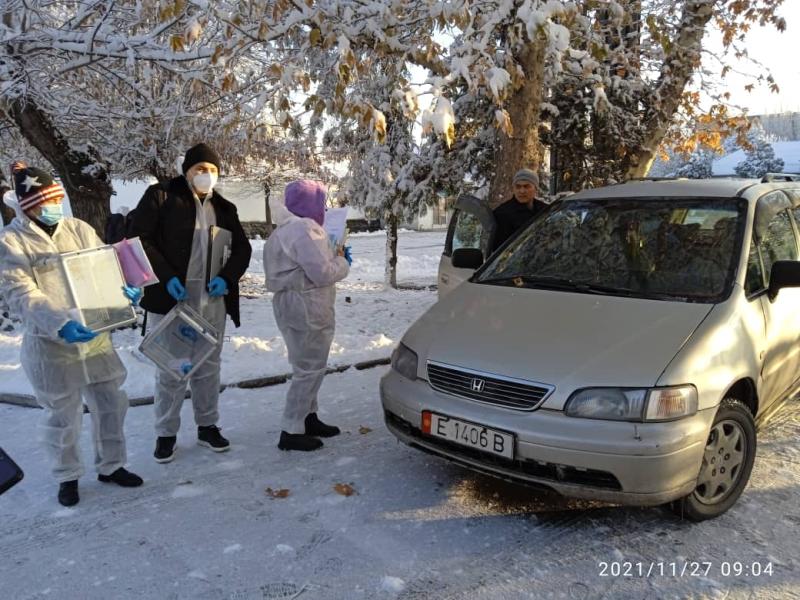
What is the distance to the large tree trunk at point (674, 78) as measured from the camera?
879cm

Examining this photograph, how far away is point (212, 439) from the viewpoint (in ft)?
14.2

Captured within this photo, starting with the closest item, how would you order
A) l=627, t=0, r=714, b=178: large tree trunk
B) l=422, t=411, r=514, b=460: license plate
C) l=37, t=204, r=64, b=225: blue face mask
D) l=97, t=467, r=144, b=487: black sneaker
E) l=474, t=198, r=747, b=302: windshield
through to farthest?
l=422, t=411, r=514, b=460: license plate < l=37, t=204, r=64, b=225: blue face mask < l=474, t=198, r=747, b=302: windshield < l=97, t=467, r=144, b=487: black sneaker < l=627, t=0, r=714, b=178: large tree trunk

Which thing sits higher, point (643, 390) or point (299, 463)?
point (643, 390)

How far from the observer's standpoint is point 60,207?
11.4 ft

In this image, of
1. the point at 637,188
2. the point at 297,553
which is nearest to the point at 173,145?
the point at 637,188

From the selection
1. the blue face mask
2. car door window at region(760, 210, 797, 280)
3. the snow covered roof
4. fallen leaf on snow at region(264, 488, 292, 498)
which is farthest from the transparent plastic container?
the snow covered roof

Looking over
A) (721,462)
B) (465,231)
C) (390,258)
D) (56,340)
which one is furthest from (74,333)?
(390,258)

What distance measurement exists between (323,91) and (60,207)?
735cm

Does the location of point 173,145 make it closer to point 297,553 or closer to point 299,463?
point 299,463

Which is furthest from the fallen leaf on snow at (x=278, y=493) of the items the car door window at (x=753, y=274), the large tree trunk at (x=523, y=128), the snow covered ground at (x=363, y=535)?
the large tree trunk at (x=523, y=128)

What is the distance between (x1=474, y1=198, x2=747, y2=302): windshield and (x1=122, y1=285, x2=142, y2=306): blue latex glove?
2.18 m

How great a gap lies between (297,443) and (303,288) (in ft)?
3.57

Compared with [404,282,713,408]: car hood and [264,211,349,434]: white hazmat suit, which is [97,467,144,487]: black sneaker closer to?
[264,211,349,434]: white hazmat suit

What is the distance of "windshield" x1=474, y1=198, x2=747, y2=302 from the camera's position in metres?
3.63
